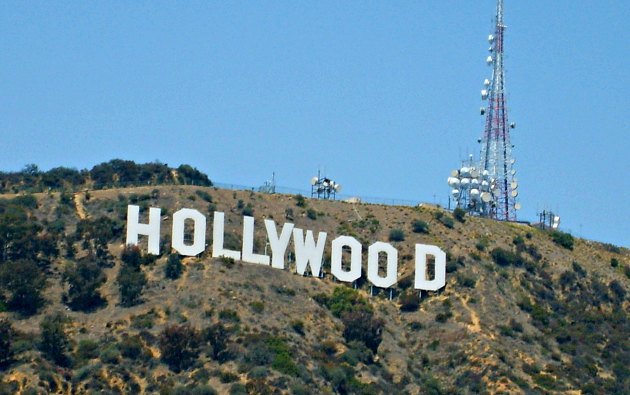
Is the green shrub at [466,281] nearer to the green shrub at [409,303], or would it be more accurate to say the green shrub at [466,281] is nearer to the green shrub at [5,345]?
the green shrub at [409,303]

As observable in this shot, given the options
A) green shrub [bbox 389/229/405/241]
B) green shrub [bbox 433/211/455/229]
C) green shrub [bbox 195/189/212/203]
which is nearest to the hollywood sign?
green shrub [bbox 389/229/405/241]

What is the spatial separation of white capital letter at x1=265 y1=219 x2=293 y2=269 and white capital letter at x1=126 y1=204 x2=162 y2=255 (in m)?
7.93

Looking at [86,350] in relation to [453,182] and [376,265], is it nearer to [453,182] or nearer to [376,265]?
[376,265]

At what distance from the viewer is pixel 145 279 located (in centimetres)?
12069

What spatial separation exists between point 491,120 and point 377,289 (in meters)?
22.2

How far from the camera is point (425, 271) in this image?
131000 millimetres

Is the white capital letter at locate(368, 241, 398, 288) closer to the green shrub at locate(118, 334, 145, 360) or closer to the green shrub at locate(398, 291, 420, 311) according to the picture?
the green shrub at locate(398, 291, 420, 311)

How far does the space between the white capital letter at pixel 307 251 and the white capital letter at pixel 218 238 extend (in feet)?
15.6

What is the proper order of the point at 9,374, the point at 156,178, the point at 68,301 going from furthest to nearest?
1. the point at 156,178
2. the point at 68,301
3. the point at 9,374

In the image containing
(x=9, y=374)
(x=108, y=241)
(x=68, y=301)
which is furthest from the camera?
(x=108, y=241)

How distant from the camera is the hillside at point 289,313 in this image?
112188 millimetres

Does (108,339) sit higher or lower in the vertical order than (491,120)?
lower

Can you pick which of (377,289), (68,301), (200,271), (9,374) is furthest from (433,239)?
(9,374)

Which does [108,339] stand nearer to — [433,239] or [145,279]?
[145,279]
